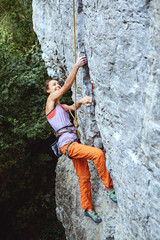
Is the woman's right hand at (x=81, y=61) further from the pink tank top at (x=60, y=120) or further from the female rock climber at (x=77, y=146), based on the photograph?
the pink tank top at (x=60, y=120)

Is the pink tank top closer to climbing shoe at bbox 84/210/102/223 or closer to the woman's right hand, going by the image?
the woman's right hand

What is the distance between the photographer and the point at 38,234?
23.8 ft

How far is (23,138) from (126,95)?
15.8ft

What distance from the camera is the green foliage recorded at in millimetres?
6094

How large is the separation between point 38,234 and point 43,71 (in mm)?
5122

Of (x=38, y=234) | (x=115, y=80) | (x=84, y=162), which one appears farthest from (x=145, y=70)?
(x=38, y=234)

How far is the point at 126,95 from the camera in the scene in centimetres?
224

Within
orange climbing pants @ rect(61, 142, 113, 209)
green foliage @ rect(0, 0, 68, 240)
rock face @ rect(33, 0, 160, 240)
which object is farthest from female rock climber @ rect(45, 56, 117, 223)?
green foliage @ rect(0, 0, 68, 240)

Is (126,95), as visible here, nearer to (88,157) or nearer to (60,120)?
(88,157)

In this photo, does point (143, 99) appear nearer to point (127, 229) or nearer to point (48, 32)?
point (127, 229)

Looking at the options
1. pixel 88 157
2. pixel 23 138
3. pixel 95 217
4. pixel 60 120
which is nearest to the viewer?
pixel 88 157

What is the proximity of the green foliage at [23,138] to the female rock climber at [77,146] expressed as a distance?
Answer: 2342 mm

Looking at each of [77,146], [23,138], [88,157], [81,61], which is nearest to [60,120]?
[77,146]

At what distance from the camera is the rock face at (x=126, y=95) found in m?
1.86
